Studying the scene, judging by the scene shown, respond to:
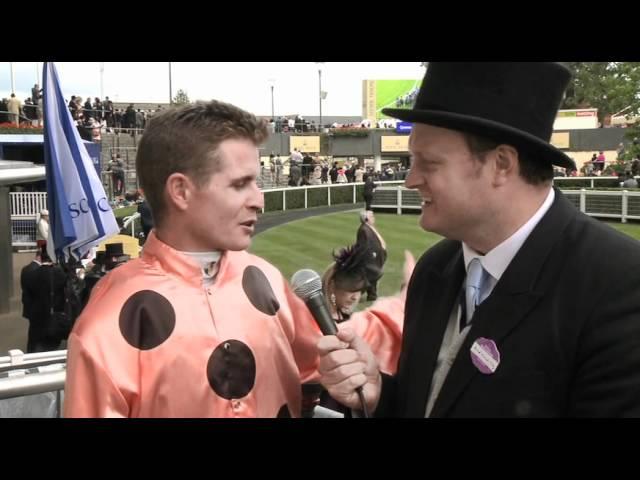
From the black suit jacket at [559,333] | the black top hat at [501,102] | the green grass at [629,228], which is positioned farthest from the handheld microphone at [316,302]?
the green grass at [629,228]

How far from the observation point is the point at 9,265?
11.1 meters

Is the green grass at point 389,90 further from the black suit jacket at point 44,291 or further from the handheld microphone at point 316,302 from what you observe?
the handheld microphone at point 316,302

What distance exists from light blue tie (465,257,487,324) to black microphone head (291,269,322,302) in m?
0.35

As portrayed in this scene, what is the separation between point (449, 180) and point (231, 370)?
721 millimetres

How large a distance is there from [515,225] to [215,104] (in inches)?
32.4

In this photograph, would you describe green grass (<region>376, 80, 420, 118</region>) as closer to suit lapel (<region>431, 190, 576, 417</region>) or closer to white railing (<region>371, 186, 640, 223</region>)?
white railing (<region>371, 186, 640, 223</region>)

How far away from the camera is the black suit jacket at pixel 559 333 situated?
1293mm

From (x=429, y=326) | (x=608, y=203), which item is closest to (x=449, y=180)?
(x=429, y=326)

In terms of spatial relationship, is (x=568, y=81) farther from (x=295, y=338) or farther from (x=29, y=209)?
(x=29, y=209)

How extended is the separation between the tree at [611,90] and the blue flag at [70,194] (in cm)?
797

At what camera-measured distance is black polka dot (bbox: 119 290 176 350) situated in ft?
5.51
